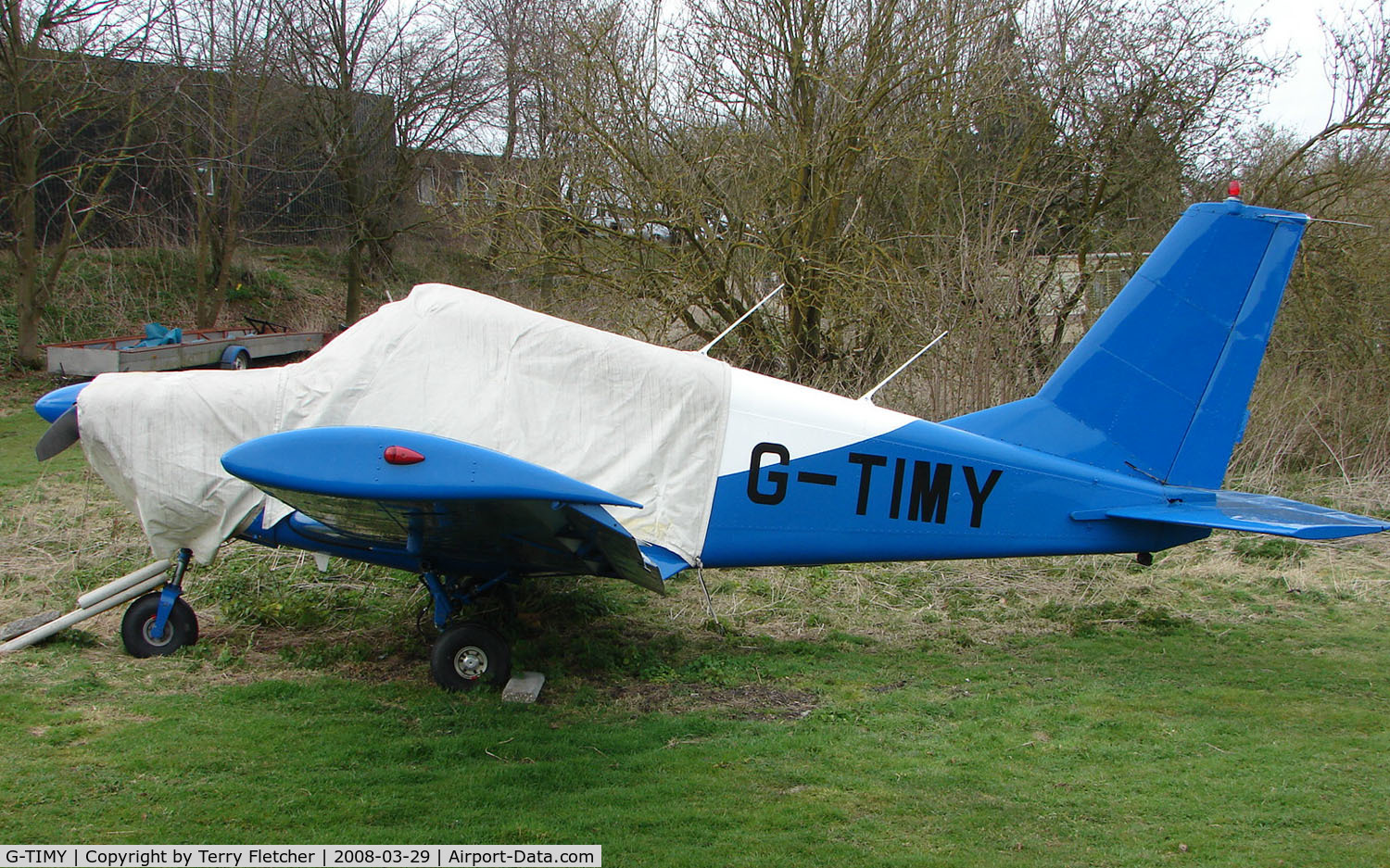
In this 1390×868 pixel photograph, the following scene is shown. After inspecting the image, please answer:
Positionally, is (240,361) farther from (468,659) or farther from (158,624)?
(468,659)

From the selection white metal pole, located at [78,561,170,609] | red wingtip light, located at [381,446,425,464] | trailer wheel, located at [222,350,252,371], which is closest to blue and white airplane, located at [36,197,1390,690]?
white metal pole, located at [78,561,170,609]

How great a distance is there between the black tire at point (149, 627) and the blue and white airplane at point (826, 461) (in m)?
0.01

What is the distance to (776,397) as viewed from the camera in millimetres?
5410

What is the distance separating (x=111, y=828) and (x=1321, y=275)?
13.0 meters

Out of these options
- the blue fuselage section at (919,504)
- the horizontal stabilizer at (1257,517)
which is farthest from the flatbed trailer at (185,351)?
the horizontal stabilizer at (1257,517)

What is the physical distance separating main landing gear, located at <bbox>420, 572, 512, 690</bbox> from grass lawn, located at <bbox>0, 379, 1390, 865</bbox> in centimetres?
20

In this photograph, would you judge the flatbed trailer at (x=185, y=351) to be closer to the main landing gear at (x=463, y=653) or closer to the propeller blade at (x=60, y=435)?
the propeller blade at (x=60, y=435)

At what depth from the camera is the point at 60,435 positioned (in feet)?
16.7

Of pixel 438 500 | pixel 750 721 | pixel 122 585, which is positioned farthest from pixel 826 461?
pixel 122 585

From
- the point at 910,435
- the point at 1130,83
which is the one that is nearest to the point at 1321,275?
the point at 1130,83

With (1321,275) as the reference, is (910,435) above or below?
below

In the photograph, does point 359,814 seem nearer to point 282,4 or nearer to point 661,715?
point 661,715

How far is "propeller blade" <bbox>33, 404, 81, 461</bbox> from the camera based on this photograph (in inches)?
200

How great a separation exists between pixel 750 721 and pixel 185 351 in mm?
14094
